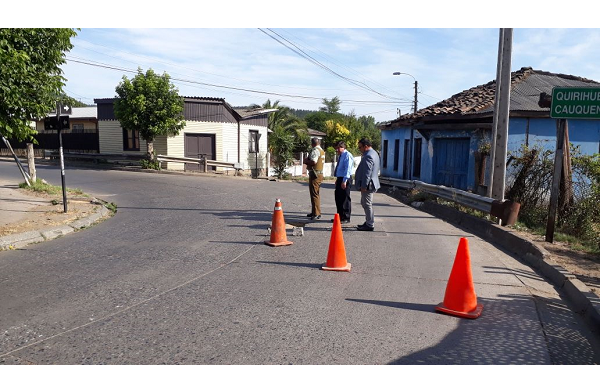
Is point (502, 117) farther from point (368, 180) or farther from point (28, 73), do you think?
point (28, 73)

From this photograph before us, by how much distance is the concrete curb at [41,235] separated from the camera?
7727 mm

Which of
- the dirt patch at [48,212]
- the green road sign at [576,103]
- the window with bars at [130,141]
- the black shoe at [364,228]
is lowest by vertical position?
the black shoe at [364,228]

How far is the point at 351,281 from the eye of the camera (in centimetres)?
584

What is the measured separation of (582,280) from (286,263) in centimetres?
386

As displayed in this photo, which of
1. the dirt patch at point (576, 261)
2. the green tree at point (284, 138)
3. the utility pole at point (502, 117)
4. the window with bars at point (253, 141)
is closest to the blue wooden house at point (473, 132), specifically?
the utility pole at point (502, 117)

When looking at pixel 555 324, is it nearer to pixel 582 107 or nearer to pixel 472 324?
pixel 472 324

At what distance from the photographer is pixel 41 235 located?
27.6 feet

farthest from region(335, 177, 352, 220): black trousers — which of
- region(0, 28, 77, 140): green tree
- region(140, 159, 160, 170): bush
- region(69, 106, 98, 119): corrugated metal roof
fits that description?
region(69, 106, 98, 119): corrugated metal roof

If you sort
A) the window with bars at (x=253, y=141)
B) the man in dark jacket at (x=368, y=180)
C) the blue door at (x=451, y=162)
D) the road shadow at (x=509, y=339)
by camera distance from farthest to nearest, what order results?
the window with bars at (x=253, y=141)
the blue door at (x=451, y=162)
the man in dark jacket at (x=368, y=180)
the road shadow at (x=509, y=339)

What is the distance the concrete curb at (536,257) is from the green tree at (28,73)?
26.8ft

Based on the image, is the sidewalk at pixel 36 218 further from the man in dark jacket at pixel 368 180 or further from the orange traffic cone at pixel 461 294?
the orange traffic cone at pixel 461 294

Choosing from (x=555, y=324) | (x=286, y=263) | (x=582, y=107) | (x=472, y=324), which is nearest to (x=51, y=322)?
(x=286, y=263)

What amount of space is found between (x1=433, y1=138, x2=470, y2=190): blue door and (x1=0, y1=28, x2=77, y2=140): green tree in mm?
12846

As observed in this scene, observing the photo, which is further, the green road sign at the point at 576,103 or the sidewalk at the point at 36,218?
the sidewalk at the point at 36,218
